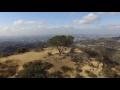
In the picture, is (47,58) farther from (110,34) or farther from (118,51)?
(110,34)

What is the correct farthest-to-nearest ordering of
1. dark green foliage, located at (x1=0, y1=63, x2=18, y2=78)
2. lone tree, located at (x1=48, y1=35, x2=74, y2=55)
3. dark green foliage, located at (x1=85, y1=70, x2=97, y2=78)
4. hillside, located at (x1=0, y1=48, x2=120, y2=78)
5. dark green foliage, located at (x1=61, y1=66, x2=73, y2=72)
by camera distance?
1. lone tree, located at (x1=48, y1=35, x2=74, y2=55)
2. dark green foliage, located at (x1=61, y1=66, x2=73, y2=72)
3. dark green foliage, located at (x1=0, y1=63, x2=18, y2=78)
4. hillside, located at (x1=0, y1=48, x2=120, y2=78)
5. dark green foliage, located at (x1=85, y1=70, x2=97, y2=78)

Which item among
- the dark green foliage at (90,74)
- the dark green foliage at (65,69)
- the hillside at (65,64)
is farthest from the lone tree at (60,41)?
the dark green foliage at (90,74)

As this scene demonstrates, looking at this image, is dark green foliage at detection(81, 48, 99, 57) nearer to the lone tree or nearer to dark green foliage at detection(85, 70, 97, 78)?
the lone tree

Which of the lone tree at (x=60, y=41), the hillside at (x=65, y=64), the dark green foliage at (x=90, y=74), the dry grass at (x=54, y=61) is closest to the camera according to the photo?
the dark green foliage at (x=90, y=74)

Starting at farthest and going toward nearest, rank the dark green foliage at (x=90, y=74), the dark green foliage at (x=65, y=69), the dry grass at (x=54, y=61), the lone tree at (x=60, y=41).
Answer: the lone tree at (x=60, y=41)
the dark green foliage at (x=65, y=69)
the dry grass at (x=54, y=61)
the dark green foliage at (x=90, y=74)

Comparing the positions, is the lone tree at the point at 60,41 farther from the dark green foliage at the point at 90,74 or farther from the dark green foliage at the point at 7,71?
the dark green foliage at the point at 90,74

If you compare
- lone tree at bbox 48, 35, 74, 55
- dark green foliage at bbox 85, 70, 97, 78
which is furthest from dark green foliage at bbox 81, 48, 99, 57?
dark green foliage at bbox 85, 70, 97, 78

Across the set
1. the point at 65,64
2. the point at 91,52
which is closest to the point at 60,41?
the point at 91,52

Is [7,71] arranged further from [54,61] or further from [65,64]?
[65,64]
